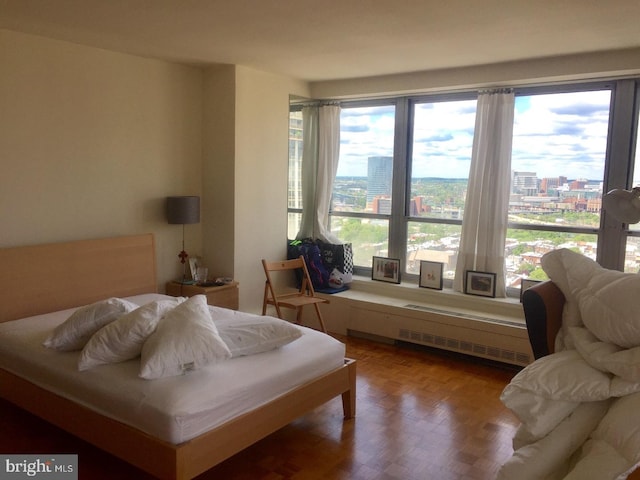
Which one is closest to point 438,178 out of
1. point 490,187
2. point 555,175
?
point 490,187

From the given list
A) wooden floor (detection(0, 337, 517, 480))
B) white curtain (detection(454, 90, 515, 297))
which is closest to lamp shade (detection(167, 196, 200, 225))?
wooden floor (detection(0, 337, 517, 480))

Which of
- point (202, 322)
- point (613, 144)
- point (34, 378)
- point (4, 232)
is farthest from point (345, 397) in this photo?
point (613, 144)

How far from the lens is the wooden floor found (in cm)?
260

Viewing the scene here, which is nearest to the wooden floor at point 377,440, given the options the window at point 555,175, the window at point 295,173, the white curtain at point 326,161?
the window at point 555,175

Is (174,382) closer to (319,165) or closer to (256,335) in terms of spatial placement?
(256,335)

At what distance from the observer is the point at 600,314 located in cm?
210

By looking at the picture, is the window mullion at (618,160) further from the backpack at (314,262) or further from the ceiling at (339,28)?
the backpack at (314,262)

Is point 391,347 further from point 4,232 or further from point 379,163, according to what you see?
point 4,232

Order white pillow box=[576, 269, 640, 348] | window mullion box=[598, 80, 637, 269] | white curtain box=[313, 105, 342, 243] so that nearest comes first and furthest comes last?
white pillow box=[576, 269, 640, 348], window mullion box=[598, 80, 637, 269], white curtain box=[313, 105, 342, 243]

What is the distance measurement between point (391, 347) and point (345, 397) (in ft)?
5.06

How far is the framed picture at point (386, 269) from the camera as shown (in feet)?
16.6

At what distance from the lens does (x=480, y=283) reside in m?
4.55

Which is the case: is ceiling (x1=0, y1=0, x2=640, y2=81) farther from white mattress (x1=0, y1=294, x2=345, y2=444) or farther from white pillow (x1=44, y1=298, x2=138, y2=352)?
white mattress (x1=0, y1=294, x2=345, y2=444)

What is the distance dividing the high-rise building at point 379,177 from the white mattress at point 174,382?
2.46 m
